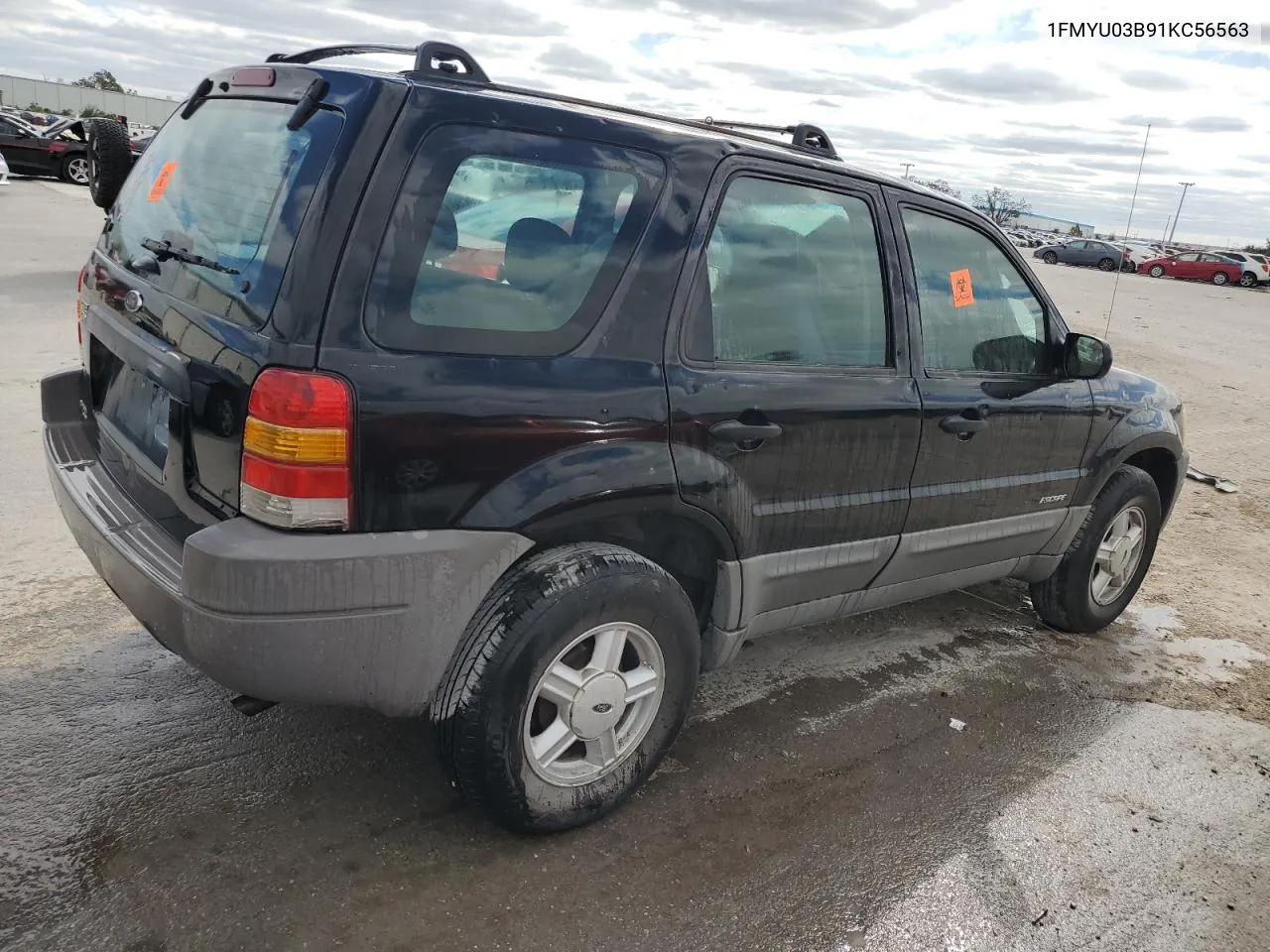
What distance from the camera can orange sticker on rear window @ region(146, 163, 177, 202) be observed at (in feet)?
9.66

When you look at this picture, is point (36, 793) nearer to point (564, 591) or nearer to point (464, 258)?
point (564, 591)

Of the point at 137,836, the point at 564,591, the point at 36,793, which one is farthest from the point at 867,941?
the point at 36,793

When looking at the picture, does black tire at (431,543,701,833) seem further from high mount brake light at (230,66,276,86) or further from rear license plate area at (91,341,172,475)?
high mount brake light at (230,66,276,86)

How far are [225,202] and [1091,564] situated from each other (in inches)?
147

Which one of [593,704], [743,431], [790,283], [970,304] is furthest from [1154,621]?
[593,704]

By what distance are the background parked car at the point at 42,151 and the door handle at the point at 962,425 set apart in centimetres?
2614

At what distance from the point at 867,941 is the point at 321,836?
4.67 feet

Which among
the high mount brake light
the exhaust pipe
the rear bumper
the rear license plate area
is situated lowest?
the exhaust pipe

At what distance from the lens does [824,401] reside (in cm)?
307

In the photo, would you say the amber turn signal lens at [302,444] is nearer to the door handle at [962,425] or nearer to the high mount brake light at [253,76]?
the high mount brake light at [253,76]

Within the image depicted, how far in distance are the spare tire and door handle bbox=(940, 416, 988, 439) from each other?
9.80ft

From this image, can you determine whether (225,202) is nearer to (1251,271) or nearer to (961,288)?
(961,288)

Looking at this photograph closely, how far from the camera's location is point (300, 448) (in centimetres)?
219

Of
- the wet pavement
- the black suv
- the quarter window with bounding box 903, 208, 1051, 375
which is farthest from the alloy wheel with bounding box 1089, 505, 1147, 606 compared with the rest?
A: the black suv
